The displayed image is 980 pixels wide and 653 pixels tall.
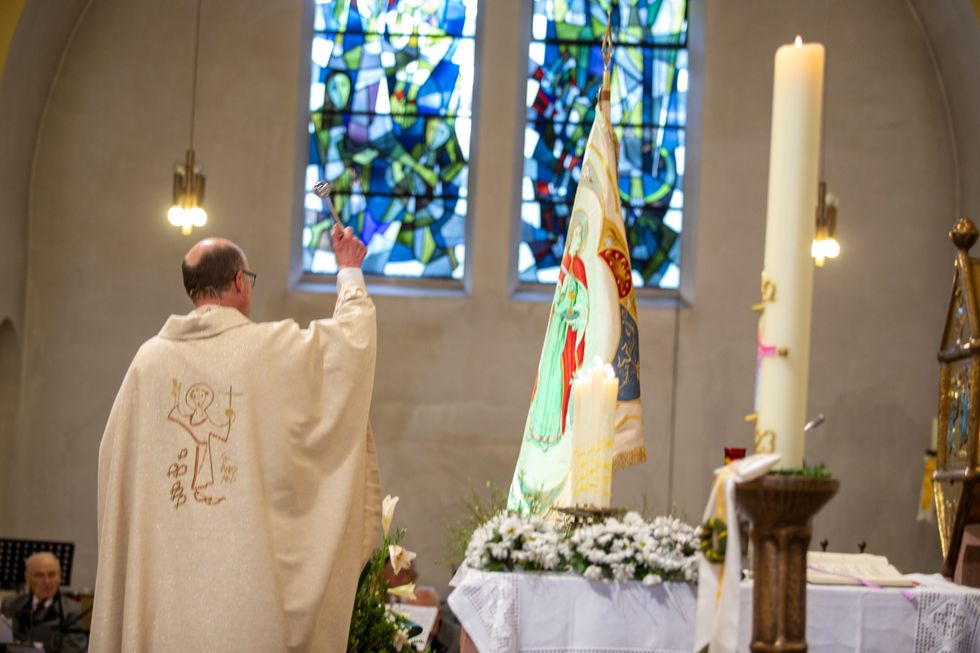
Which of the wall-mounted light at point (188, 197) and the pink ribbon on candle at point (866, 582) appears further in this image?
the wall-mounted light at point (188, 197)

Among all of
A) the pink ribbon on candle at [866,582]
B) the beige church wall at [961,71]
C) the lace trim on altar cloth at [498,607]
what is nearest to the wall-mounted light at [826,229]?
the beige church wall at [961,71]

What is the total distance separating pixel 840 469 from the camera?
32.4 feet

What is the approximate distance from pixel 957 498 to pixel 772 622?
184 cm

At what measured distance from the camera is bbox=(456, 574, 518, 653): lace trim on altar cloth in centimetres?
312

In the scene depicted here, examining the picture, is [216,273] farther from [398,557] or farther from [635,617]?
[635,617]

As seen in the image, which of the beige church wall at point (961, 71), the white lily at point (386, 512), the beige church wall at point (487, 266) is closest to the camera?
the white lily at point (386, 512)

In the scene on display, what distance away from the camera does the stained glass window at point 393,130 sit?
10438mm

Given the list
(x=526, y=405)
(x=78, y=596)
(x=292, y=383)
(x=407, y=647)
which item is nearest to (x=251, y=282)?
(x=292, y=383)

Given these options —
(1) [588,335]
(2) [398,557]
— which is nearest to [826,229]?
(1) [588,335]

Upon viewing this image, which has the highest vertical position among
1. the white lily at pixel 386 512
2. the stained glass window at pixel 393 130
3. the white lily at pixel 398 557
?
the stained glass window at pixel 393 130

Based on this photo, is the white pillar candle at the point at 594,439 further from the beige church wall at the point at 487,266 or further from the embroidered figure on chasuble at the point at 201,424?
the beige church wall at the point at 487,266

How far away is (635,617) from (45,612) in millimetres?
5755

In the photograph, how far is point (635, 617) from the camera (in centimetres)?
314

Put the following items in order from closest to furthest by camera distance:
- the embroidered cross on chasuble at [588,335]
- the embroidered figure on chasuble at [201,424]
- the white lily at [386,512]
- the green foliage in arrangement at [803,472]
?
1. the green foliage in arrangement at [803,472]
2. the embroidered figure on chasuble at [201,424]
3. the white lily at [386,512]
4. the embroidered cross on chasuble at [588,335]
